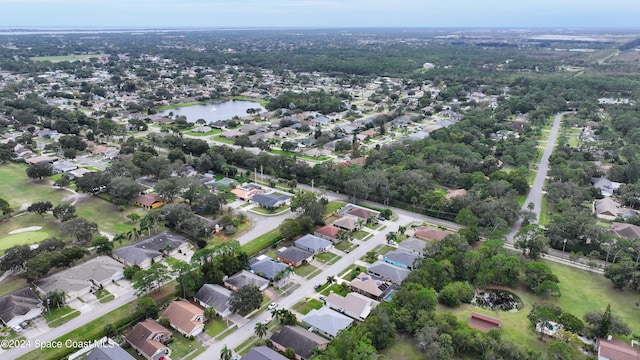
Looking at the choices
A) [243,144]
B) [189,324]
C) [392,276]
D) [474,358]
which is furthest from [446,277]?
[243,144]

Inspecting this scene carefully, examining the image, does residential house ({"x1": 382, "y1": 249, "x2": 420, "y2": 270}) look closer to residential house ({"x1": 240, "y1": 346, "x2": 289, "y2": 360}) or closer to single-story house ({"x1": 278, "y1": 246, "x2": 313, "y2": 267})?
single-story house ({"x1": 278, "y1": 246, "x2": 313, "y2": 267})

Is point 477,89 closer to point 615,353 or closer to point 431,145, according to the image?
point 431,145

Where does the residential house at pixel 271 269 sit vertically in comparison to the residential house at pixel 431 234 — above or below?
below

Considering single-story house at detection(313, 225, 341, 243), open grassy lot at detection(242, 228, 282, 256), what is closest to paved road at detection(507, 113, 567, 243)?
single-story house at detection(313, 225, 341, 243)

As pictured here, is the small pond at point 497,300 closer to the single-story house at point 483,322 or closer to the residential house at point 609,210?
the single-story house at point 483,322

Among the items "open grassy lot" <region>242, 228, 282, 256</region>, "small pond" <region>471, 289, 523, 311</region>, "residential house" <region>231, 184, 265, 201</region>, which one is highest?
"residential house" <region>231, 184, 265, 201</region>

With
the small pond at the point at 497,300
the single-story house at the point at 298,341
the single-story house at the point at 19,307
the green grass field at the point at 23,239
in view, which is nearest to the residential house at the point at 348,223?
the small pond at the point at 497,300
